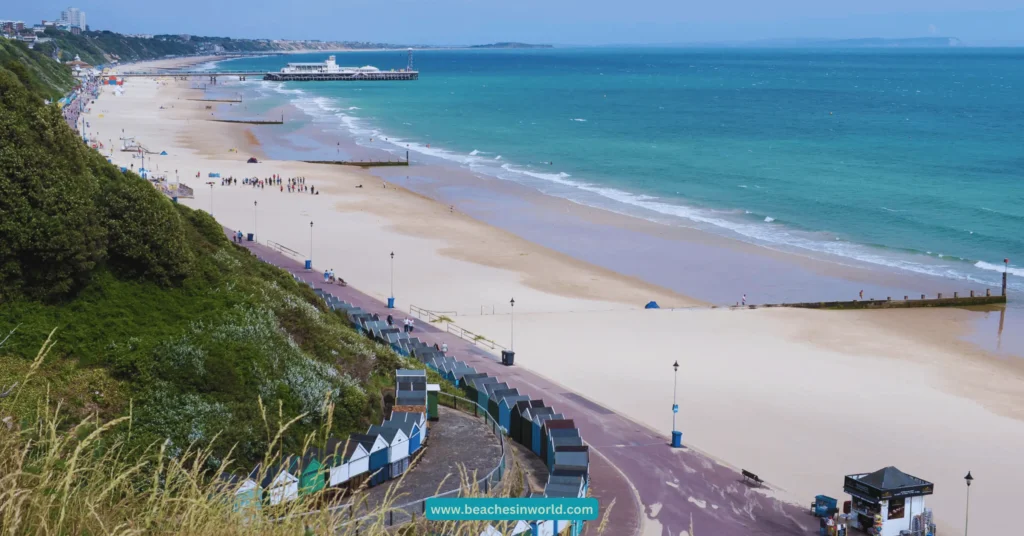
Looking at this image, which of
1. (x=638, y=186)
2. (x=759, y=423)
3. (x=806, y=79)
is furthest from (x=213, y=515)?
(x=806, y=79)

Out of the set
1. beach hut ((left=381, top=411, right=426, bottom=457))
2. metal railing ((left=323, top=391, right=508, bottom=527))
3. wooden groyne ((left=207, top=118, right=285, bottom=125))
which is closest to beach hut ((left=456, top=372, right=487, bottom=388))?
metal railing ((left=323, top=391, right=508, bottom=527))

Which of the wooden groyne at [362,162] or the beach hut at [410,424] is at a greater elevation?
the beach hut at [410,424]

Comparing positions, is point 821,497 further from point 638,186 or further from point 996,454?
point 638,186

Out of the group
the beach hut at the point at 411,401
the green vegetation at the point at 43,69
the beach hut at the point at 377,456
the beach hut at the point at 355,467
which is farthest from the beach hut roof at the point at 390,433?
the green vegetation at the point at 43,69

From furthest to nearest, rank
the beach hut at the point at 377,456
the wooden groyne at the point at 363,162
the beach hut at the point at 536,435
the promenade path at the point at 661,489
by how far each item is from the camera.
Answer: the wooden groyne at the point at 363,162
the beach hut at the point at 536,435
the promenade path at the point at 661,489
the beach hut at the point at 377,456

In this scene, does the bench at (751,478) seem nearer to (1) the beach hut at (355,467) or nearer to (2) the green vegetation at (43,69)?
(1) the beach hut at (355,467)
